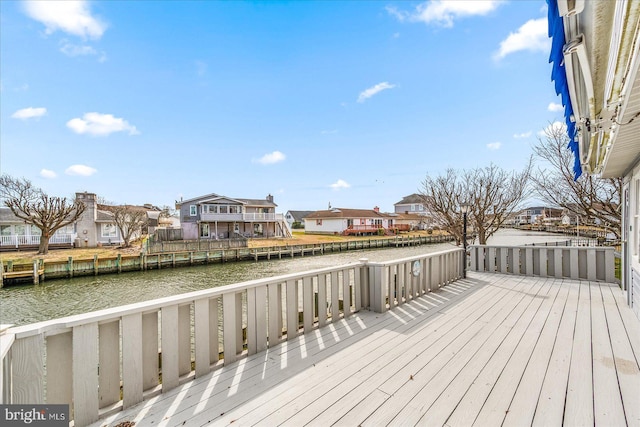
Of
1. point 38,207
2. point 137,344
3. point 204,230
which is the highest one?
point 38,207

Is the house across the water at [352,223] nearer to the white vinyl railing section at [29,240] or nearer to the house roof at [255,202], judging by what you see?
the house roof at [255,202]

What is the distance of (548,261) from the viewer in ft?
19.2

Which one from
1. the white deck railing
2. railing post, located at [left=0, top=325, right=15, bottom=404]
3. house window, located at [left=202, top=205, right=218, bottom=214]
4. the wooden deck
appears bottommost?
the wooden deck

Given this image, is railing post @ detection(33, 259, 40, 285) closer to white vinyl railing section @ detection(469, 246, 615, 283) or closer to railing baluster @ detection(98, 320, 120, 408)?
railing baluster @ detection(98, 320, 120, 408)

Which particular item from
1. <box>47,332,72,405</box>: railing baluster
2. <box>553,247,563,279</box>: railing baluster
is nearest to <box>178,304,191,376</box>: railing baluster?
<box>47,332,72,405</box>: railing baluster

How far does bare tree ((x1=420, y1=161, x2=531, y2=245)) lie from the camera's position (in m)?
9.48

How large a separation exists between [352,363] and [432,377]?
63 centimetres

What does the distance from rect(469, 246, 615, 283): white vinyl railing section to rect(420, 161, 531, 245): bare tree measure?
278cm

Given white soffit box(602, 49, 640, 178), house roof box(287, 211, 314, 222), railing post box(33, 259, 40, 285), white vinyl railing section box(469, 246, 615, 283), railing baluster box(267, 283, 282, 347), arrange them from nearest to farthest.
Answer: white soffit box(602, 49, 640, 178)
railing baluster box(267, 283, 282, 347)
white vinyl railing section box(469, 246, 615, 283)
railing post box(33, 259, 40, 285)
house roof box(287, 211, 314, 222)

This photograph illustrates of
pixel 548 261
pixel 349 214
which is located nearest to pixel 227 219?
pixel 349 214

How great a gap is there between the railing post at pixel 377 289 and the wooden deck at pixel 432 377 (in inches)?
6.0

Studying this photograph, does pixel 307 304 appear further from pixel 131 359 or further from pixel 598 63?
pixel 598 63

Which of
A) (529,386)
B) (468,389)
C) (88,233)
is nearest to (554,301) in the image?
(529,386)

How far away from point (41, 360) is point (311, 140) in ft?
70.4
